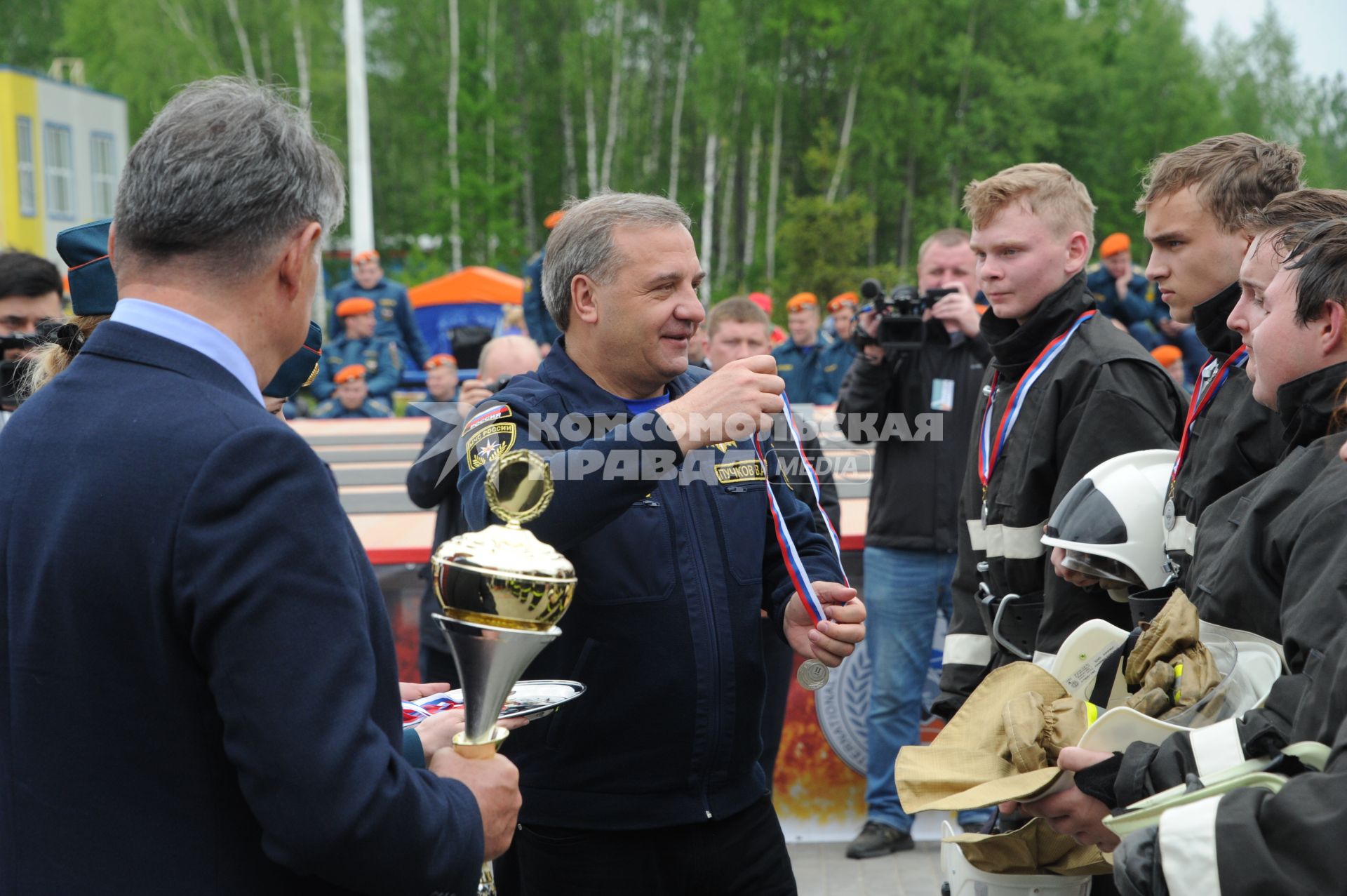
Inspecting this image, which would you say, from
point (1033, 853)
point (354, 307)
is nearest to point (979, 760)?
point (1033, 853)

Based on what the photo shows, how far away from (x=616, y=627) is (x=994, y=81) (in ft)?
99.2

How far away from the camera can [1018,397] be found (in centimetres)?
380

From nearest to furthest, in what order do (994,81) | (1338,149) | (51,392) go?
(51,392) → (994,81) → (1338,149)

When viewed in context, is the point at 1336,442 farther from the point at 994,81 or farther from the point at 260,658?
the point at 994,81

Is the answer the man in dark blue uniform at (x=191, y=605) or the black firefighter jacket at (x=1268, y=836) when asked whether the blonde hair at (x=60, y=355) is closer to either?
the man in dark blue uniform at (x=191, y=605)

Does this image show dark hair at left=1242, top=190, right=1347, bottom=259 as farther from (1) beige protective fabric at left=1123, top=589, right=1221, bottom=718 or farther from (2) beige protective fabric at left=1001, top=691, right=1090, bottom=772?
(2) beige protective fabric at left=1001, top=691, right=1090, bottom=772

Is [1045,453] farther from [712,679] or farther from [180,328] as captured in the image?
[180,328]

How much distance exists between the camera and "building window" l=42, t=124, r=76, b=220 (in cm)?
3180

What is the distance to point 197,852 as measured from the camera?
1562 millimetres

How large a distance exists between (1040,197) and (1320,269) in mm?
1641

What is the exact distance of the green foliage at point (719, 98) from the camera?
30.2 m

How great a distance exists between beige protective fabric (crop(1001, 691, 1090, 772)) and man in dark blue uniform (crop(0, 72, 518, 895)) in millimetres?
1256

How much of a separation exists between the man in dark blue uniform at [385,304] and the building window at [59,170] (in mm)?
23555

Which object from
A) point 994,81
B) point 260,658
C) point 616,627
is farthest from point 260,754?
point 994,81
